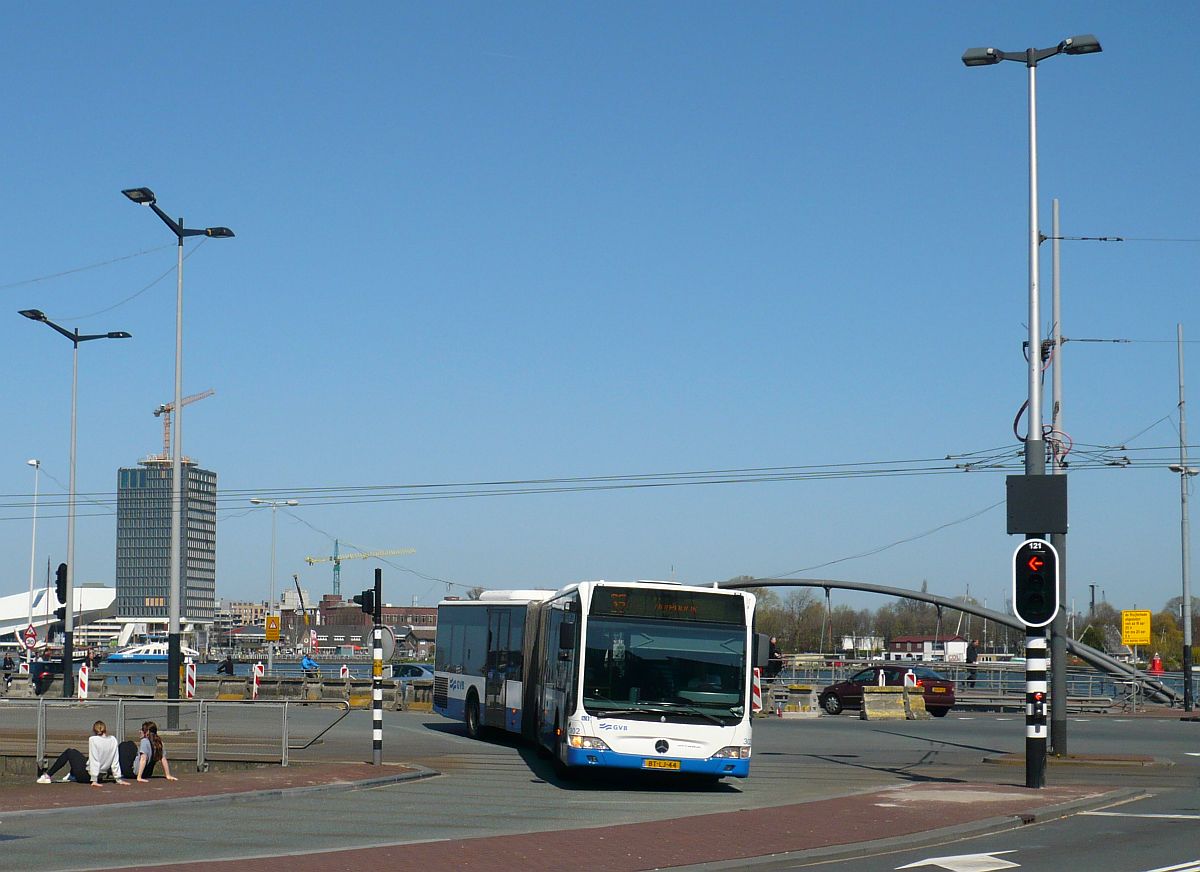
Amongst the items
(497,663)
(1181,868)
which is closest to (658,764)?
(1181,868)

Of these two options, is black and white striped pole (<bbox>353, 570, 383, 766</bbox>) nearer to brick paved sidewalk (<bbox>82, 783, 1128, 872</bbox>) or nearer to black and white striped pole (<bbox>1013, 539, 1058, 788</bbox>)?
brick paved sidewalk (<bbox>82, 783, 1128, 872</bbox>)

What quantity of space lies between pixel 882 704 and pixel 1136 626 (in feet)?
38.6

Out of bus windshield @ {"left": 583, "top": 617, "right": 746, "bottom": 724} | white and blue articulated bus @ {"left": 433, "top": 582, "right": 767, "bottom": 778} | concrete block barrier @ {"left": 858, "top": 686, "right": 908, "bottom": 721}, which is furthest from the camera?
concrete block barrier @ {"left": 858, "top": 686, "right": 908, "bottom": 721}

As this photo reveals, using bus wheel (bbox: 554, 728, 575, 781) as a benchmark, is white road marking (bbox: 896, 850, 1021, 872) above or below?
above

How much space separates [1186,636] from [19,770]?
1371 inches

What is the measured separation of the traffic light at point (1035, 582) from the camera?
19516mm

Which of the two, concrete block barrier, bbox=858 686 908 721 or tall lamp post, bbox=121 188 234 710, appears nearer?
tall lamp post, bbox=121 188 234 710

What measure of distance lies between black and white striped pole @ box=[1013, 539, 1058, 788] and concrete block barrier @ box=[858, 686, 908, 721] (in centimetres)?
2316

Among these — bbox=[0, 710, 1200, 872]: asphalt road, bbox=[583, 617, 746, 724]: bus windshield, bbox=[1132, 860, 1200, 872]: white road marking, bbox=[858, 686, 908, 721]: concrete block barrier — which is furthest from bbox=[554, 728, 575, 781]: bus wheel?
bbox=[858, 686, 908, 721]: concrete block barrier

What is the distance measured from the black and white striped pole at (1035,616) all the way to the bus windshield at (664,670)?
3.89 metres

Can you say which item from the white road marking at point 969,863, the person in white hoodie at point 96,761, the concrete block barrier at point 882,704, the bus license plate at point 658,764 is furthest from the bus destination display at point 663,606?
the concrete block barrier at point 882,704

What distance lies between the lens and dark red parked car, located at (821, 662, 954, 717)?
1768 inches

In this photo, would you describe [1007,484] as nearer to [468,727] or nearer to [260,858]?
[260,858]

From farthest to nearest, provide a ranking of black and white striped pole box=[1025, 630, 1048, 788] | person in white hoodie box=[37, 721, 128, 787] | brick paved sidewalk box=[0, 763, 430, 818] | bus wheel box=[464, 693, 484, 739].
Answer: bus wheel box=[464, 693, 484, 739] → person in white hoodie box=[37, 721, 128, 787] → black and white striped pole box=[1025, 630, 1048, 788] → brick paved sidewalk box=[0, 763, 430, 818]
